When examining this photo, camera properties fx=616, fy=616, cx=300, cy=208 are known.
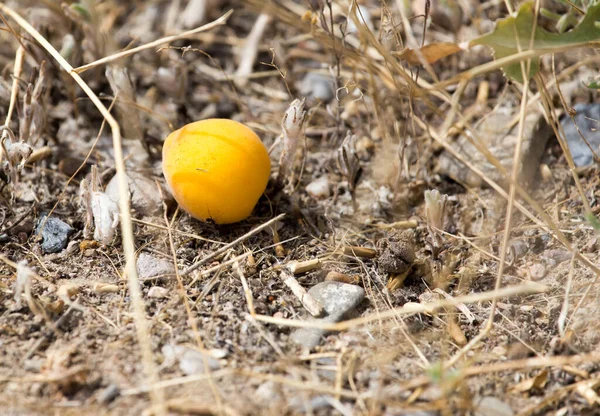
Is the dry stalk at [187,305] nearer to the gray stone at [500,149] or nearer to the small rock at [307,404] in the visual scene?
the small rock at [307,404]

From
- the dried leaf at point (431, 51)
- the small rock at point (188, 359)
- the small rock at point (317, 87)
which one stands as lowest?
the small rock at point (188, 359)

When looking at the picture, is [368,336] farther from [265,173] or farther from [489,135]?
[489,135]

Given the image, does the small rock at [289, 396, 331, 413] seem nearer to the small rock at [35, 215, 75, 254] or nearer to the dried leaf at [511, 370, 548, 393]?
the dried leaf at [511, 370, 548, 393]

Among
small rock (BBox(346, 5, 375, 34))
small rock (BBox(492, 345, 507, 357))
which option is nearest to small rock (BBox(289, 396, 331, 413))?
small rock (BBox(492, 345, 507, 357))

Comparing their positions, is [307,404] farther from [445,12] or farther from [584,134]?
[445,12]

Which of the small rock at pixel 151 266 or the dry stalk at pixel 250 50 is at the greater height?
the dry stalk at pixel 250 50

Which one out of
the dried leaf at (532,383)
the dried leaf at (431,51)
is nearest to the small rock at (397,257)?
the dried leaf at (532,383)
